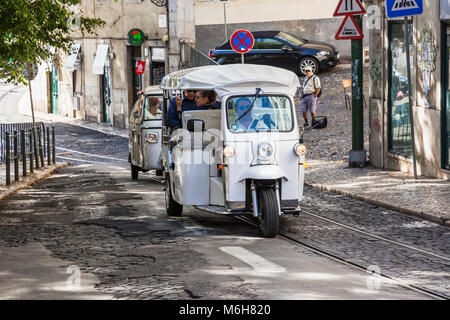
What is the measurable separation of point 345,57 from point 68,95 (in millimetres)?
16278

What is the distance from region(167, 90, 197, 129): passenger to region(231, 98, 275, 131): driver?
4.43ft

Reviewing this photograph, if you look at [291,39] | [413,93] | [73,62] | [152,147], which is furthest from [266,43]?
[413,93]

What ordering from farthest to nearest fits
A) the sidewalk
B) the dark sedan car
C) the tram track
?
the dark sedan car < the sidewalk < the tram track

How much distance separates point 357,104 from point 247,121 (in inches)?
301

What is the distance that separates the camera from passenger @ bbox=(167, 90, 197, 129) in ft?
42.2

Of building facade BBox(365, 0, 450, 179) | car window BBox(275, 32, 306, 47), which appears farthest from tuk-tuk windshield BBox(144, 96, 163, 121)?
car window BBox(275, 32, 306, 47)

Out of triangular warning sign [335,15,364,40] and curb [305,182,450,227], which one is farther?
triangular warning sign [335,15,364,40]

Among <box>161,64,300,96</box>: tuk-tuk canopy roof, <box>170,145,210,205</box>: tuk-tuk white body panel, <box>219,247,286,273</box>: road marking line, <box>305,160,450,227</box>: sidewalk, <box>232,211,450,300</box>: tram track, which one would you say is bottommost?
<box>232,211,450,300</box>: tram track

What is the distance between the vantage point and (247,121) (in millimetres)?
11633

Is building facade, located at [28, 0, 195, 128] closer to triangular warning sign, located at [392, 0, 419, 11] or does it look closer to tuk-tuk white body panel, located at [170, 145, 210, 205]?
triangular warning sign, located at [392, 0, 419, 11]

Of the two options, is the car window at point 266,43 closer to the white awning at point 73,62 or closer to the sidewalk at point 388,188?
the white awning at point 73,62

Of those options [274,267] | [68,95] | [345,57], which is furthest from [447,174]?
[68,95]

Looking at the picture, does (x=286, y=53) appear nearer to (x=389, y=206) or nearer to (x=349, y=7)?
(x=349, y=7)
